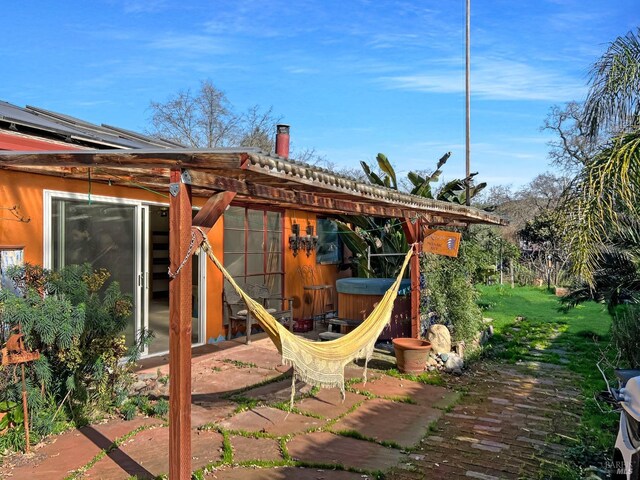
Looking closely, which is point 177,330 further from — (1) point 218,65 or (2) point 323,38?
(1) point 218,65

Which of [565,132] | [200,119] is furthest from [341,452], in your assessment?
[200,119]

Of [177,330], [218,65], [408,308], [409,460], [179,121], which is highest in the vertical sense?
[218,65]

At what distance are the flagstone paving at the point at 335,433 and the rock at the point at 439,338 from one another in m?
0.73

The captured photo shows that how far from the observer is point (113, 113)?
2344 centimetres

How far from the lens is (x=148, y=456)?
372 centimetres

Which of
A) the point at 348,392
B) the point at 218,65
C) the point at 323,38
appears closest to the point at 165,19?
the point at 323,38

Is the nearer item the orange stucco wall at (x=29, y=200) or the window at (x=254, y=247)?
the orange stucco wall at (x=29, y=200)

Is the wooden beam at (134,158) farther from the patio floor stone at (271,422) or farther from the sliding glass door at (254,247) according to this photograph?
the sliding glass door at (254,247)

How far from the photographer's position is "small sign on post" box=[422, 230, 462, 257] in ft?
22.4

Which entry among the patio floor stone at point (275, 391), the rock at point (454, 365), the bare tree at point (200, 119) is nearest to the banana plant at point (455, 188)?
the rock at point (454, 365)

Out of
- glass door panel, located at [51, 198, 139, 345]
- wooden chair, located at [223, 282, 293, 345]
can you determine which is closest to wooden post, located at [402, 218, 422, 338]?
wooden chair, located at [223, 282, 293, 345]

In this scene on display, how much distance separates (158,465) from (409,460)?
1.91 metres

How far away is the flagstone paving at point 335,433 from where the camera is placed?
361 centimetres

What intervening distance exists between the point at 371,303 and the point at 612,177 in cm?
448
